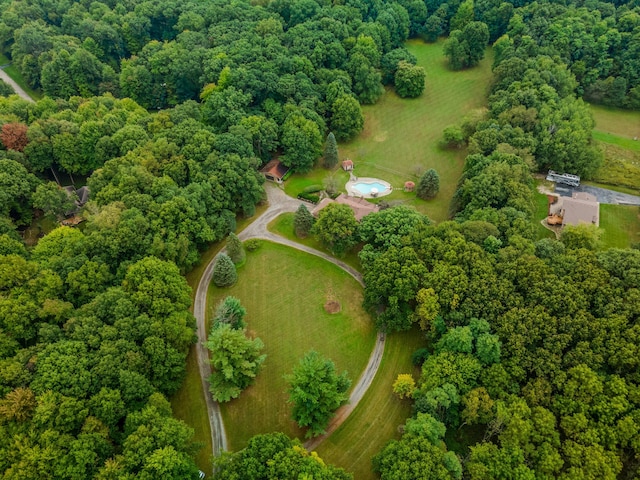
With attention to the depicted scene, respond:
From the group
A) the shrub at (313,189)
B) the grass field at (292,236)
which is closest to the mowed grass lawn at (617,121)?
the shrub at (313,189)

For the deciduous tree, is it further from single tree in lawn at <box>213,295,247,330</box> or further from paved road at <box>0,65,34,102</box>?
paved road at <box>0,65,34,102</box>

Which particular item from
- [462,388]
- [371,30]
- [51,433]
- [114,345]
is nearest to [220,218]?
[114,345]

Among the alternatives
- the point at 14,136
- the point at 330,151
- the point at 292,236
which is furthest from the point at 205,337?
the point at 14,136

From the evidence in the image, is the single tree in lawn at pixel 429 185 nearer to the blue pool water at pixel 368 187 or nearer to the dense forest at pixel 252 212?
the dense forest at pixel 252 212

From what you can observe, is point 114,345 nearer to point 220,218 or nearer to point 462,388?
point 220,218

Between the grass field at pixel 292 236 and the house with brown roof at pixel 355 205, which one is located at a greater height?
the house with brown roof at pixel 355 205
